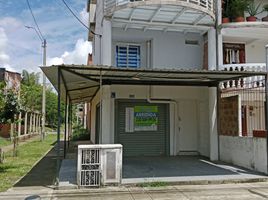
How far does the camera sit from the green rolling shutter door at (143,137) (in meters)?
15.6

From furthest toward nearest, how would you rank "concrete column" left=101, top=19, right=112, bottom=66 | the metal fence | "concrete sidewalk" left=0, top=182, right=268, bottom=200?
"concrete column" left=101, top=19, right=112, bottom=66 → the metal fence → "concrete sidewalk" left=0, top=182, right=268, bottom=200

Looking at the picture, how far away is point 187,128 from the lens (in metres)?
16.4

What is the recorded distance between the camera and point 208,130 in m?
15.3

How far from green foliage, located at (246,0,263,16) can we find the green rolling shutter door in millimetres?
6671

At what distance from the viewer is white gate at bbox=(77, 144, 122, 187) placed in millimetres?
9289

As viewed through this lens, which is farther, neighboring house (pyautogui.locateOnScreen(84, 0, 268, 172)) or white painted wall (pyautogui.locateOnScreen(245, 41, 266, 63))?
white painted wall (pyautogui.locateOnScreen(245, 41, 266, 63))

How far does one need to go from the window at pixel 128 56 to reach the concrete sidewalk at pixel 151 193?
8.04 metres

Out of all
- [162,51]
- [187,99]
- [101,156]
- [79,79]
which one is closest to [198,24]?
[162,51]

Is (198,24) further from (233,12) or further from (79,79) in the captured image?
(79,79)

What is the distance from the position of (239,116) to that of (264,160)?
2312 mm

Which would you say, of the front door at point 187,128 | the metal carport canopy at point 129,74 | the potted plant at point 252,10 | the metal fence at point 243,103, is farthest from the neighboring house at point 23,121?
the potted plant at point 252,10

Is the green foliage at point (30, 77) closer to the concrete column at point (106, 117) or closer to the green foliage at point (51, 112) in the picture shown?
the green foliage at point (51, 112)

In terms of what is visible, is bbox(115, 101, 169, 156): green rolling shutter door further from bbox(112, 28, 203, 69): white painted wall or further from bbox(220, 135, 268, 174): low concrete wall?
bbox(220, 135, 268, 174): low concrete wall

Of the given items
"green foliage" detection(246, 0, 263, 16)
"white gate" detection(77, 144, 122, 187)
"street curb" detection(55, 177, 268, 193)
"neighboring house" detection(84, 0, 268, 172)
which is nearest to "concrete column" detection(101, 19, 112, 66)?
"neighboring house" detection(84, 0, 268, 172)
